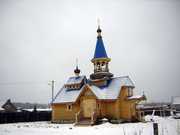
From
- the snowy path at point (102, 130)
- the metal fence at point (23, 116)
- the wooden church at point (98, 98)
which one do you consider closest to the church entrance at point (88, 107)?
the wooden church at point (98, 98)

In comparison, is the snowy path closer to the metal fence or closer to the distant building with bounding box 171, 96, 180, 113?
the metal fence

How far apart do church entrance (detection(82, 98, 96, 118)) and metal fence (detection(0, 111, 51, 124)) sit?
39.2ft

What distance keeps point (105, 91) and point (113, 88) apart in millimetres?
1117

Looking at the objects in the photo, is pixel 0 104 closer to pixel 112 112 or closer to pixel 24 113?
pixel 24 113

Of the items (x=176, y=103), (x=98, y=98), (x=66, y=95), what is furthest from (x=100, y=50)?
(x=176, y=103)

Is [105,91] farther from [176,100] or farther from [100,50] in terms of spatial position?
[176,100]

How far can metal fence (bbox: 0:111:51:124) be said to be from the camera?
35.2m

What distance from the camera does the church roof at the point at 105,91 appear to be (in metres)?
30.0

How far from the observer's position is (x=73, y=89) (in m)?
35.1

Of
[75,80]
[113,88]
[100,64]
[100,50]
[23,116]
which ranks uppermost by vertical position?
[100,50]

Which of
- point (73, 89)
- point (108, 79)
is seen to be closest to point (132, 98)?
point (108, 79)

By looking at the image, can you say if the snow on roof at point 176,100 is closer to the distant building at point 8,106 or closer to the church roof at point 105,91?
the distant building at point 8,106

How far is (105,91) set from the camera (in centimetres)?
3130

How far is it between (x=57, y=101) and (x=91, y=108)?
6613mm
